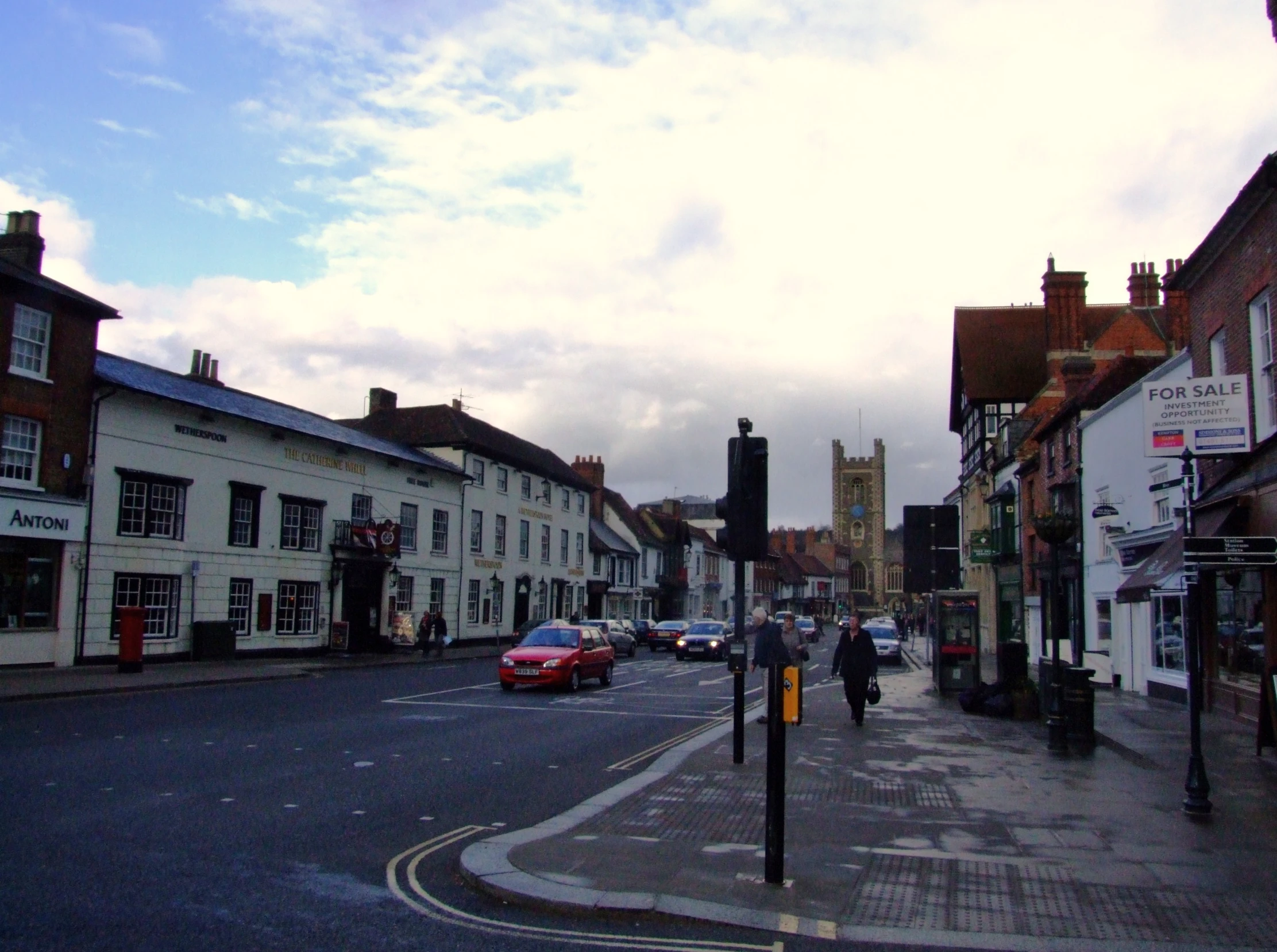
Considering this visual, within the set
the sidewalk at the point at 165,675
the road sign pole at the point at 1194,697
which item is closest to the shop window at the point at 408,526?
the sidewalk at the point at 165,675

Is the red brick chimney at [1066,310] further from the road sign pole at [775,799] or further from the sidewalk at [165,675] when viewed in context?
the road sign pole at [775,799]

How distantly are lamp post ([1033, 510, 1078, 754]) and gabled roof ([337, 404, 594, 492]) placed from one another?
105 ft

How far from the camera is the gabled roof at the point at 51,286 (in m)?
23.2

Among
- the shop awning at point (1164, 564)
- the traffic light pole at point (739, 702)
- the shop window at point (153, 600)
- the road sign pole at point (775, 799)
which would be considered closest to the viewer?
the road sign pole at point (775, 799)

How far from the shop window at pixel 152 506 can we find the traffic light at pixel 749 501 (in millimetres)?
22813

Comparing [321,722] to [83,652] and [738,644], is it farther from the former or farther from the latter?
[83,652]

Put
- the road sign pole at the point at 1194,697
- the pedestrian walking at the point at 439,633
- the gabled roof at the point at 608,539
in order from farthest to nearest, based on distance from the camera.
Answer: the gabled roof at the point at 608,539, the pedestrian walking at the point at 439,633, the road sign pole at the point at 1194,697

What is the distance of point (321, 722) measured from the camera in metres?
15.9

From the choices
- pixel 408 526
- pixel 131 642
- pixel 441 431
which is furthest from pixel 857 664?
pixel 441 431

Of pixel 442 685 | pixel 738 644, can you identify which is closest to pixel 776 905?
pixel 738 644

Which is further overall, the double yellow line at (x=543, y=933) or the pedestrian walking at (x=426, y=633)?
the pedestrian walking at (x=426, y=633)

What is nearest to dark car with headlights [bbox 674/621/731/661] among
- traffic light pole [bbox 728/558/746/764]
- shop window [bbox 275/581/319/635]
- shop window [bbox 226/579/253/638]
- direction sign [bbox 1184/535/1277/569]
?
shop window [bbox 275/581/319/635]

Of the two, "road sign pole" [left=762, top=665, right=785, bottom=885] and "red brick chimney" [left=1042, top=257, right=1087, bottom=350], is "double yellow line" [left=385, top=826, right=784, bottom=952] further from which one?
"red brick chimney" [left=1042, top=257, right=1087, bottom=350]

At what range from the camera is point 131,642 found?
2370 centimetres
